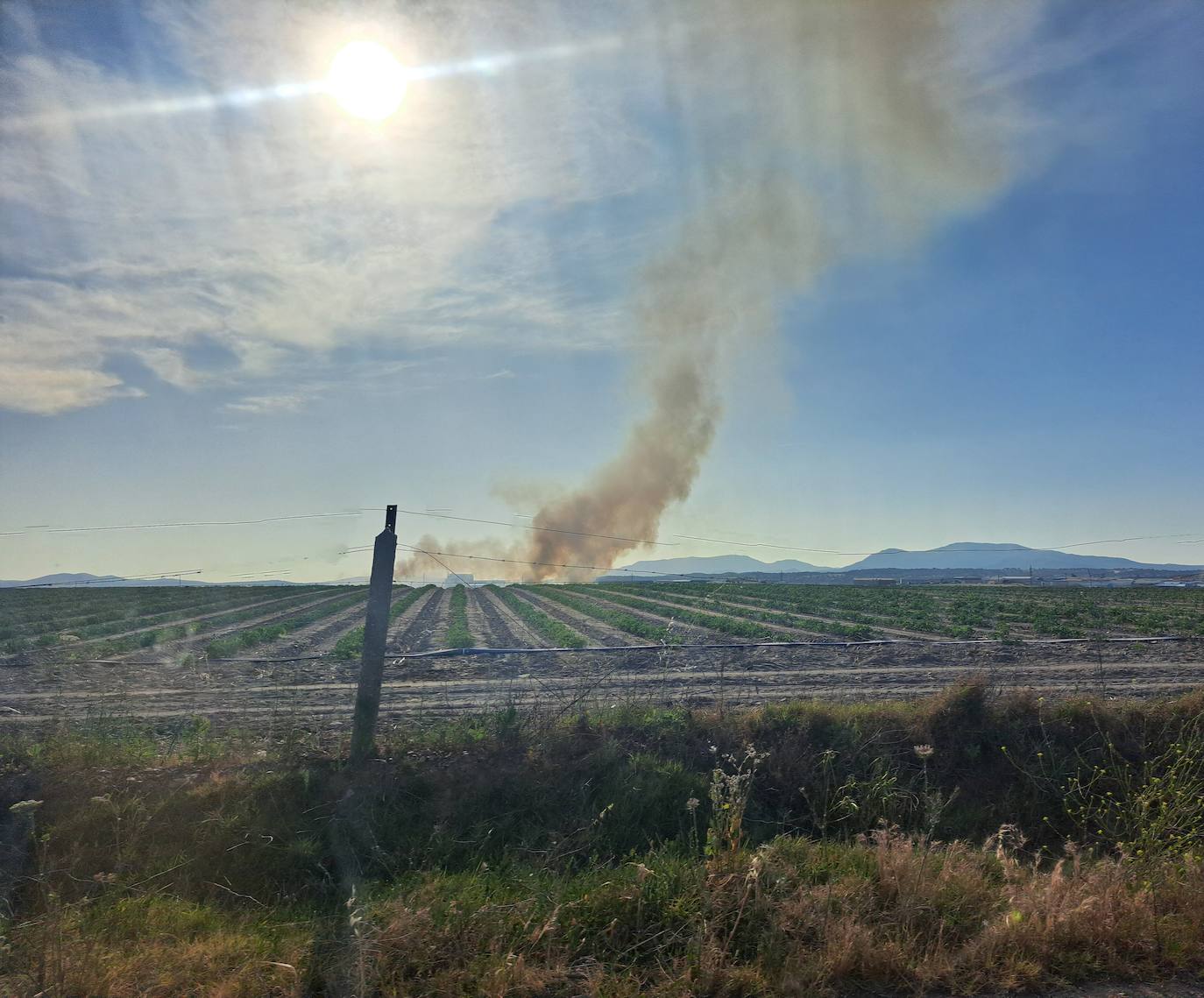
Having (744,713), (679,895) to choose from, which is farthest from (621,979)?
(744,713)

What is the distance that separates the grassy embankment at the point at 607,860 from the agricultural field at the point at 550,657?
171cm

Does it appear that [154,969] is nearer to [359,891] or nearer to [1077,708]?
[359,891]

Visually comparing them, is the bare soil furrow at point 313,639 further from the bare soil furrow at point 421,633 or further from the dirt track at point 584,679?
the dirt track at point 584,679

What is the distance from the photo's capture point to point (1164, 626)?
97.4 ft

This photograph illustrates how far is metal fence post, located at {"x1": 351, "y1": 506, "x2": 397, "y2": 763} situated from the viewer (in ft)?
25.3

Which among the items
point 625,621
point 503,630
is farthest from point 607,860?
point 625,621

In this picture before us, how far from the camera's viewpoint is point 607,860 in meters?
6.40

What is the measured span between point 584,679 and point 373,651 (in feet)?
15.9

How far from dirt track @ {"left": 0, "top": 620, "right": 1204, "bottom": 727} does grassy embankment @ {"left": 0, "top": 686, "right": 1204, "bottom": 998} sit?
184 cm

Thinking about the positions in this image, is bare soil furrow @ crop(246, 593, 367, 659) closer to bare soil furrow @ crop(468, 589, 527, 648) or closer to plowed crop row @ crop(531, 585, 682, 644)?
bare soil furrow @ crop(468, 589, 527, 648)

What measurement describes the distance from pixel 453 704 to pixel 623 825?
19.2 ft

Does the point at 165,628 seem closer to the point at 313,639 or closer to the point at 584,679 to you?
the point at 313,639

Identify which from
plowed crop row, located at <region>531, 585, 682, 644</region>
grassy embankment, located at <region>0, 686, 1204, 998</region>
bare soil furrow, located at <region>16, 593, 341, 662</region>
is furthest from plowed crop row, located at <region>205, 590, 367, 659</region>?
plowed crop row, located at <region>531, 585, 682, 644</region>

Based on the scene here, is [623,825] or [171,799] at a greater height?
[171,799]
